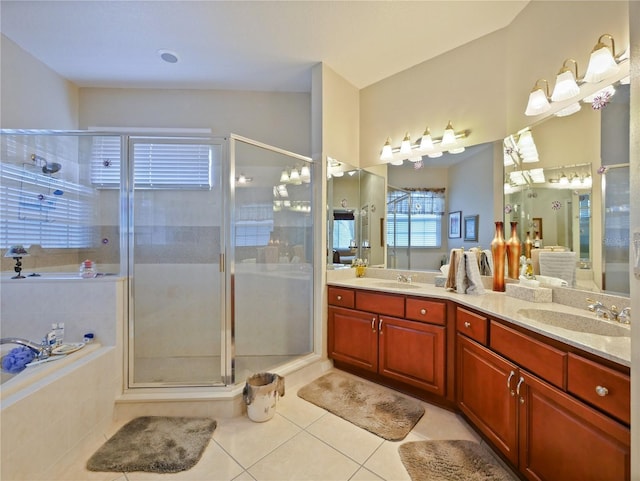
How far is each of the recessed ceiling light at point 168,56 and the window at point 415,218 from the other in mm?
2346

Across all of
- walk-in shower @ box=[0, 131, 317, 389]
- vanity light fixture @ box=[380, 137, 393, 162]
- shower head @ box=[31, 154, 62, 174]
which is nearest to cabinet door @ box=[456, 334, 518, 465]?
walk-in shower @ box=[0, 131, 317, 389]

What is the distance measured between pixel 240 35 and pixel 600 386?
3.00 m

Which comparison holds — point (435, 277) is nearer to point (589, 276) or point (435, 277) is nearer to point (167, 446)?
point (589, 276)

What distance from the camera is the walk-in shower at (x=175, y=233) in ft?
6.96

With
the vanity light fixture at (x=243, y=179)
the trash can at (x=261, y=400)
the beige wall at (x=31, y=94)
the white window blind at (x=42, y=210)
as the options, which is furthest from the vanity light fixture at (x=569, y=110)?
the beige wall at (x=31, y=94)

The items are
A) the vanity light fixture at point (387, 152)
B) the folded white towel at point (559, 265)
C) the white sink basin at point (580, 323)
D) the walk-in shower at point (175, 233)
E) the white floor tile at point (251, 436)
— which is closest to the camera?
the white sink basin at point (580, 323)

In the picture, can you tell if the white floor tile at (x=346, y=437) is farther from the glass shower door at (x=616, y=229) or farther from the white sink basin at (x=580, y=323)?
the glass shower door at (x=616, y=229)

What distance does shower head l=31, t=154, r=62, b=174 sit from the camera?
2.25 meters

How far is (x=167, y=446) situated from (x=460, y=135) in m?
3.07

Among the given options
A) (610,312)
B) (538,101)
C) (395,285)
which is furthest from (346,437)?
(538,101)

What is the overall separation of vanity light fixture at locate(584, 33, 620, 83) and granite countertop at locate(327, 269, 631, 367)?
131 centimetres

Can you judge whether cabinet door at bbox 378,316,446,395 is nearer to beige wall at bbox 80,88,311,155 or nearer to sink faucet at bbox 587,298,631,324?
sink faucet at bbox 587,298,631,324

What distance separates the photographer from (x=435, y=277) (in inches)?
94.7

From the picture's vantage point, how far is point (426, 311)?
2.00m
